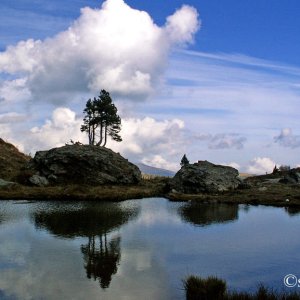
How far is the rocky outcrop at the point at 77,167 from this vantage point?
81125 mm

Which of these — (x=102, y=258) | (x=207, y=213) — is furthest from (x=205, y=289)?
(x=207, y=213)

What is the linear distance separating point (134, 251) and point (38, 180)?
5228 cm

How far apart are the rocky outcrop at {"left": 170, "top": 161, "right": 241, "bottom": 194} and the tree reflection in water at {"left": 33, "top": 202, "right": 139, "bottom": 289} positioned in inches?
922

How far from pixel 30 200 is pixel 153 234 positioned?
31777 mm

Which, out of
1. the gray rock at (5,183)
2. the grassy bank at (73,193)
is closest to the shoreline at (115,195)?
→ the grassy bank at (73,193)

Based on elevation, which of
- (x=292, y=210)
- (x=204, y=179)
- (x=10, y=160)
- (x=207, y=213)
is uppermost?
(x=10, y=160)

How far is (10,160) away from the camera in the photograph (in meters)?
93.6

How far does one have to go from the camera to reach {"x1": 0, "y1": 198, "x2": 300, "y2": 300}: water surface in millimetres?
21359

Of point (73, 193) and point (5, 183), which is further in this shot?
point (5, 183)

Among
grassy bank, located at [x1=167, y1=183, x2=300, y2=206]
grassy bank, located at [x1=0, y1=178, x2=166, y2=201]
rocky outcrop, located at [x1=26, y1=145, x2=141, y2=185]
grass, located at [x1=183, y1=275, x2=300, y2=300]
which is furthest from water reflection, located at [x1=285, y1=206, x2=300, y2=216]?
grass, located at [x1=183, y1=275, x2=300, y2=300]

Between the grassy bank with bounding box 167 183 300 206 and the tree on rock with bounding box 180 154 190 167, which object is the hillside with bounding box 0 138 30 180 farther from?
the tree on rock with bounding box 180 154 190 167

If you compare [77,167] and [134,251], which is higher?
[77,167]

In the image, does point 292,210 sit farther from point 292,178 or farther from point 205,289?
point 292,178

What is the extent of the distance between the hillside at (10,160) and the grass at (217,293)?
6669cm
